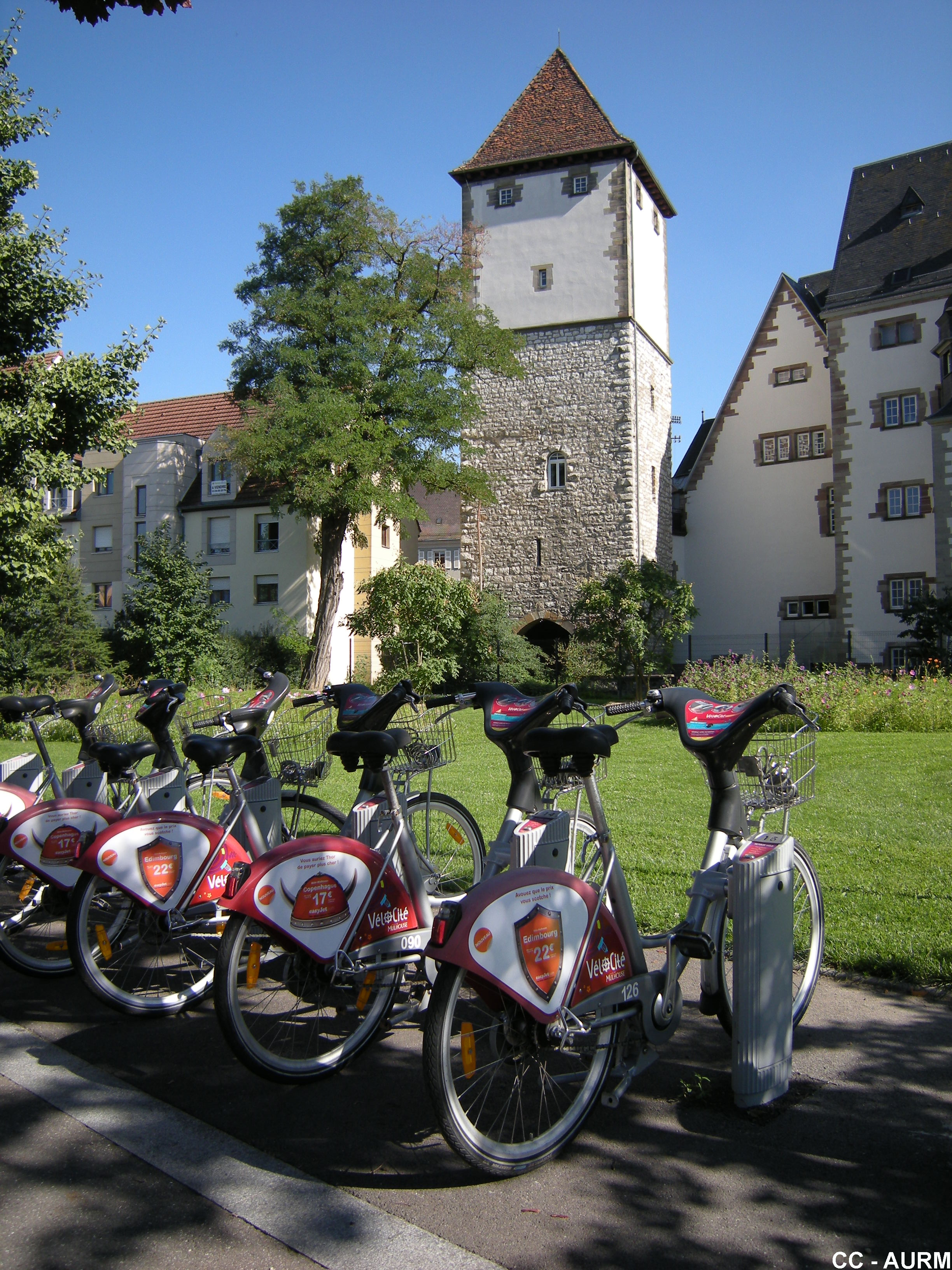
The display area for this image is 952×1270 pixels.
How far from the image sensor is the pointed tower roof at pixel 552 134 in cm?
3172

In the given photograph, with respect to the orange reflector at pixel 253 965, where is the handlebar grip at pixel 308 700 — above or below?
above

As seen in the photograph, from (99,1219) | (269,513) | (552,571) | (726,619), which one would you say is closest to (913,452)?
(726,619)

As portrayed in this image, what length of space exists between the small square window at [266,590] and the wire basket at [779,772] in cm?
3399

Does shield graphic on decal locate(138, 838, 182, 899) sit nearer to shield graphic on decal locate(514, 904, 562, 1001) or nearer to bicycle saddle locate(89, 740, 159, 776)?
bicycle saddle locate(89, 740, 159, 776)

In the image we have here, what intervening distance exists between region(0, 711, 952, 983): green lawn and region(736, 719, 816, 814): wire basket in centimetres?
89

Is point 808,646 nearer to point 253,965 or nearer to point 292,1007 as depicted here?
point 292,1007

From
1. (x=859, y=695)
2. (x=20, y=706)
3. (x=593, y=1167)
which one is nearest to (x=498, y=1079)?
(x=593, y=1167)

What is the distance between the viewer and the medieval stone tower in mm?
31375

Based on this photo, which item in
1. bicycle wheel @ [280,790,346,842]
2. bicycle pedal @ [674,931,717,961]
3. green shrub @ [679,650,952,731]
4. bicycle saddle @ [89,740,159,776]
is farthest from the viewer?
green shrub @ [679,650,952,731]

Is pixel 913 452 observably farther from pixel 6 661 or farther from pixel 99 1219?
pixel 99 1219

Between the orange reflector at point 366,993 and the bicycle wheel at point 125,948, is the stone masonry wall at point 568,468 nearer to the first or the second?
the bicycle wheel at point 125,948

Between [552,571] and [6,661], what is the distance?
16.8 m

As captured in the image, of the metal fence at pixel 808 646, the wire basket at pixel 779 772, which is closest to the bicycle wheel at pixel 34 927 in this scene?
the wire basket at pixel 779 772

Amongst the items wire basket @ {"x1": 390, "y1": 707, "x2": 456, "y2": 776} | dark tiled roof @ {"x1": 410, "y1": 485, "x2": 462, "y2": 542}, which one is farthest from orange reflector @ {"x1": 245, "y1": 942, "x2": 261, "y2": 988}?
dark tiled roof @ {"x1": 410, "y1": 485, "x2": 462, "y2": 542}
